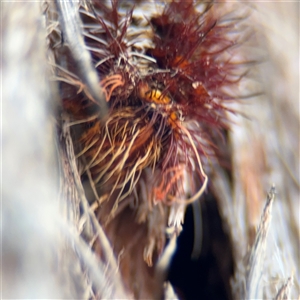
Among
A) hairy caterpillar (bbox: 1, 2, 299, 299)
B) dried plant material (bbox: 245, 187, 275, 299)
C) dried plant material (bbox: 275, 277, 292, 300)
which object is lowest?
dried plant material (bbox: 275, 277, 292, 300)

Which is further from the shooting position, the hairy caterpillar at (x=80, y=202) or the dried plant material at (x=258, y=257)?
the dried plant material at (x=258, y=257)

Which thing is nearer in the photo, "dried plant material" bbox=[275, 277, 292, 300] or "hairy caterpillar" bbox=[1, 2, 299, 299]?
"hairy caterpillar" bbox=[1, 2, 299, 299]

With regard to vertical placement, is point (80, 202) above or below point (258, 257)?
above

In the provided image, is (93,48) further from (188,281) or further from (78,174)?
(188,281)

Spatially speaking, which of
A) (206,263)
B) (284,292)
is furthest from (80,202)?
(284,292)

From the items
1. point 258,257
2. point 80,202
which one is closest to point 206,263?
point 258,257

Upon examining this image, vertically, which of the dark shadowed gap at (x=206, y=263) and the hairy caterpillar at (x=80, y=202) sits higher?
the hairy caterpillar at (x=80, y=202)

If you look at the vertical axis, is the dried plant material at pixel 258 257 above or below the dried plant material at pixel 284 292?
above

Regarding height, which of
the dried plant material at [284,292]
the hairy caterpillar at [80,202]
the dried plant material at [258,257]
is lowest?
the dried plant material at [284,292]

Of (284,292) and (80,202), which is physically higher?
(80,202)

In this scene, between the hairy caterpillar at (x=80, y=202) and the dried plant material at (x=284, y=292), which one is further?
the dried plant material at (x=284, y=292)

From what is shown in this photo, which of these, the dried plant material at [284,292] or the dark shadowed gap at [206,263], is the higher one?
the dark shadowed gap at [206,263]

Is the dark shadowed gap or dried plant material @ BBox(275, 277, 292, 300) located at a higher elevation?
the dark shadowed gap

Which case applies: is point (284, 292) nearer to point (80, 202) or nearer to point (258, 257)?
point (258, 257)
